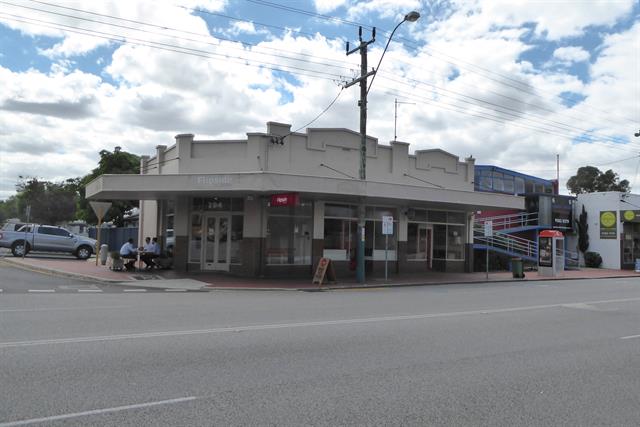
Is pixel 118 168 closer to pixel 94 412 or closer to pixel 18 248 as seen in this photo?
pixel 18 248

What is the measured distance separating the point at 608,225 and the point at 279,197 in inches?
1191

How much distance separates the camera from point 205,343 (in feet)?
26.3

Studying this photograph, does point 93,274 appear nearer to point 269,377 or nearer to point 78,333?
point 78,333

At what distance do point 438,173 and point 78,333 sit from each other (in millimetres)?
21160

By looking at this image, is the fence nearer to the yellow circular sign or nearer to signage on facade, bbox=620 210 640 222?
the yellow circular sign

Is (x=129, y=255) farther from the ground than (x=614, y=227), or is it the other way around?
(x=614, y=227)

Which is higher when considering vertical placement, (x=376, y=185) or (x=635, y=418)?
(x=376, y=185)

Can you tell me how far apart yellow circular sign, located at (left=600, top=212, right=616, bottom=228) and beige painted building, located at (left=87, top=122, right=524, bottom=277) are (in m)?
18.6

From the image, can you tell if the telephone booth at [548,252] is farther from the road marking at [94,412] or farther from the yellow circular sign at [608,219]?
the road marking at [94,412]

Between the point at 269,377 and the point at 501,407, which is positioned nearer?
the point at 501,407

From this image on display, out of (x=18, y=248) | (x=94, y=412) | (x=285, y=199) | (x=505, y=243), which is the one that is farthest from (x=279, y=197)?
(x=505, y=243)

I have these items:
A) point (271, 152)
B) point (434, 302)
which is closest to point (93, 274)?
point (271, 152)

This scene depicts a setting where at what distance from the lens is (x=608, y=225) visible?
39562 millimetres

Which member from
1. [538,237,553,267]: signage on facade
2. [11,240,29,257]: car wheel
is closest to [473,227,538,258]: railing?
[538,237,553,267]: signage on facade
